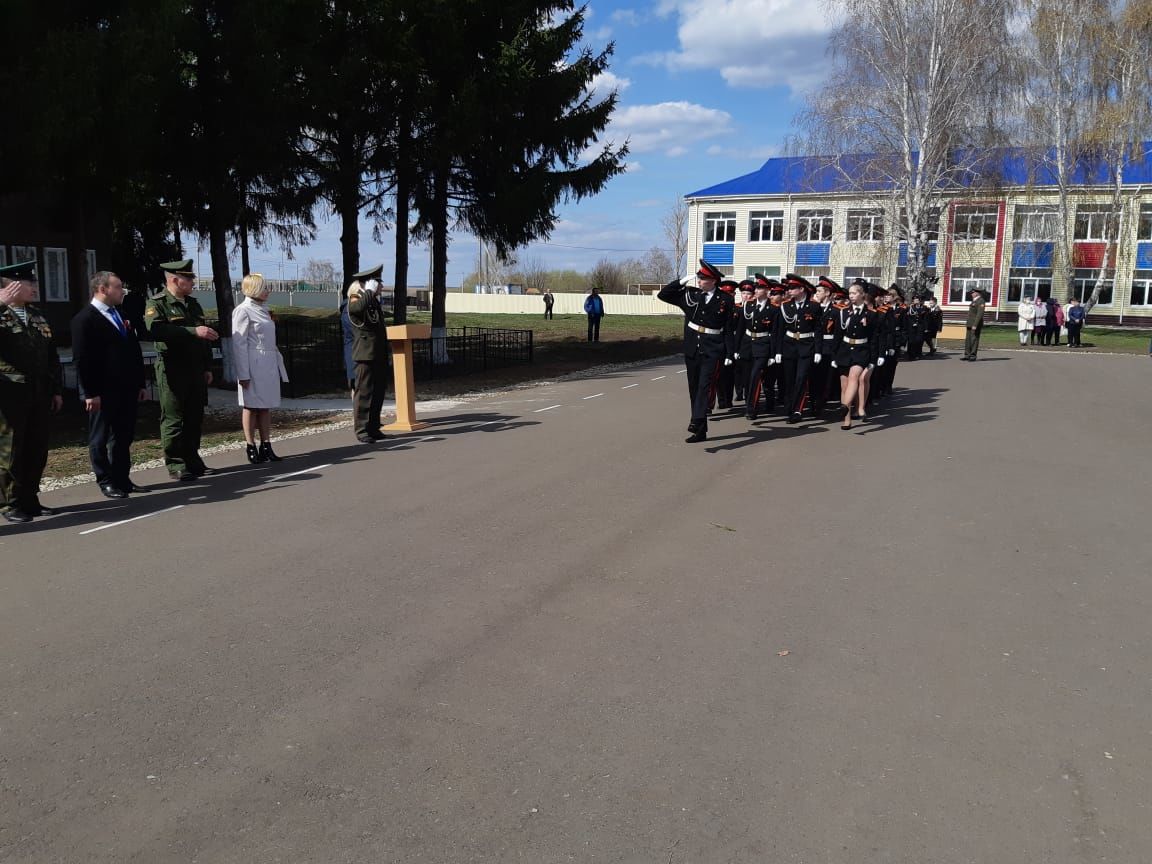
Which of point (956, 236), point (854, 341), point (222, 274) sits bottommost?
point (854, 341)

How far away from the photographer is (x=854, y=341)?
→ 1177cm

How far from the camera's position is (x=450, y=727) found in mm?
3842

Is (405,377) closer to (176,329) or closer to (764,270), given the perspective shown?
(176,329)

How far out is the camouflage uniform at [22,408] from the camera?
7062mm

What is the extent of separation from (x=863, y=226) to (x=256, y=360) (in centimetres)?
4347

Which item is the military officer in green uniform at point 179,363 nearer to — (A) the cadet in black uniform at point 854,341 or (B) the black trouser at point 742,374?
(B) the black trouser at point 742,374

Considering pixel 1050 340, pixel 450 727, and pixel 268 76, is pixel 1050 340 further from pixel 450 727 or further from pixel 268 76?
pixel 450 727

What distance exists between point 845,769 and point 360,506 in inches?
194

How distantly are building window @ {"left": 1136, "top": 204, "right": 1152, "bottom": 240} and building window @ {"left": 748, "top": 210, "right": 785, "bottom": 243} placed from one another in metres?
19.1

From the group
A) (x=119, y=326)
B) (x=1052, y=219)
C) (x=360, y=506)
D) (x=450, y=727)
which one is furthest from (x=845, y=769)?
(x=1052, y=219)

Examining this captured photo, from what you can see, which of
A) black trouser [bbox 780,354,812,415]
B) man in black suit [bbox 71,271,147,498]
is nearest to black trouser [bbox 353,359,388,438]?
man in black suit [bbox 71,271,147,498]

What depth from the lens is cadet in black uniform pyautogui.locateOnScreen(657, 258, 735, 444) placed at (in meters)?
10.4

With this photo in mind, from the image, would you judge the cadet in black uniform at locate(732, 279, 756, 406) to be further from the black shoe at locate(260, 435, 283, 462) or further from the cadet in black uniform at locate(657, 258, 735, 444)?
the black shoe at locate(260, 435, 283, 462)

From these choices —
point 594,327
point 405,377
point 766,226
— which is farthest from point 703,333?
point 766,226
